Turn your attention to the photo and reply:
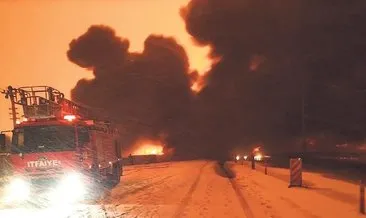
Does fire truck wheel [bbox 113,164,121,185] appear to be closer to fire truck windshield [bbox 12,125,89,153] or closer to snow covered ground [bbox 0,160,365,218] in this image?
snow covered ground [bbox 0,160,365,218]

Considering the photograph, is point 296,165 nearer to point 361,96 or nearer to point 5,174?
point 5,174

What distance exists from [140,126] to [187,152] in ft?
36.3

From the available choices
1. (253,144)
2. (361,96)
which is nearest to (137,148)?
(253,144)

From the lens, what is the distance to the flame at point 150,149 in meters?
66.5

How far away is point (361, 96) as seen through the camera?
60.0 metres

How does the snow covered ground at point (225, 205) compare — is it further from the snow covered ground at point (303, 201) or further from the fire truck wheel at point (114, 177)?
the fire truck wheel at point (114, 177)

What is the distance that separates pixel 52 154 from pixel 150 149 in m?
51.1

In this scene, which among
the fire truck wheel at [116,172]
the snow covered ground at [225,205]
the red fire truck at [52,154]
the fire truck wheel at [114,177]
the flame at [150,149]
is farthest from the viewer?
the flame at [150,149]

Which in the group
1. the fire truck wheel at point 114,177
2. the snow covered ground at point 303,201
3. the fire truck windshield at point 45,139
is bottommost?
the snow covered ground at point 303,201

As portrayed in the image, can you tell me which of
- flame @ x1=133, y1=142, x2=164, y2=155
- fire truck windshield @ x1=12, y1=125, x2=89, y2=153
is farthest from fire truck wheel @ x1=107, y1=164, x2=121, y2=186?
flame @ x1=133, y1=142, x2=164, y2=155

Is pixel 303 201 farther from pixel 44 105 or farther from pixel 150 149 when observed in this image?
pixel 150 149

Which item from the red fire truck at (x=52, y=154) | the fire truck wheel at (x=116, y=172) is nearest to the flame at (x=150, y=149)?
the fire truck wheel at (x=116, y=172)

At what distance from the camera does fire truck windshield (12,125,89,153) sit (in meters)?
17.3

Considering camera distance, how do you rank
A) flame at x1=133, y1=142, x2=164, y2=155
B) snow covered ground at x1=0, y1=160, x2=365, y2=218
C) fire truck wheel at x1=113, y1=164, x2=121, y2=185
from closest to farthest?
snow covered ground at x1=0, y1=160, x2=365, y2=218, fire truck wheel at x1=113, y1=164, x2=121, y2=185, flame at x1=133, y1=142, x2=164, y2=155
